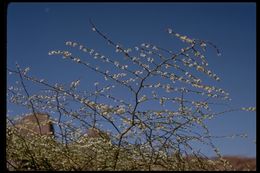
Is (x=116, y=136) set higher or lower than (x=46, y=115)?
lower

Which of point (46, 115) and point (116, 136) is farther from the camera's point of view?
point (46, 115)

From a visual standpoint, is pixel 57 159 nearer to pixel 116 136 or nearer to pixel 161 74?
pixel 116 136

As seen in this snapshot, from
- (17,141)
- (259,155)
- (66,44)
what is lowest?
(259,155)

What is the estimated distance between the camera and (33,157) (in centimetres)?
370

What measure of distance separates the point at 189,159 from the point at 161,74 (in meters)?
0.81

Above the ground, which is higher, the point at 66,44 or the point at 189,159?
the point at 66,44

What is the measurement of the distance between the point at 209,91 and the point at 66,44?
1332mm

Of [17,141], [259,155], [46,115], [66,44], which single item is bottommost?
[259,155]

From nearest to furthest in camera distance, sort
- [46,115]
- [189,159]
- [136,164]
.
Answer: [136,164]
[189,159]
[46,115]

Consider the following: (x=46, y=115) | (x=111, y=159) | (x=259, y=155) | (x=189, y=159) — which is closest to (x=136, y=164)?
(x=111, y=159)
